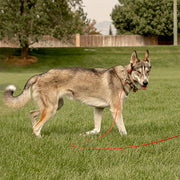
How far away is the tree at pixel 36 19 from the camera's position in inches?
1213

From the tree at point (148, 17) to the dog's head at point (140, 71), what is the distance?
4935cm

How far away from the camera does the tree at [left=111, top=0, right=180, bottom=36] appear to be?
54125 mm

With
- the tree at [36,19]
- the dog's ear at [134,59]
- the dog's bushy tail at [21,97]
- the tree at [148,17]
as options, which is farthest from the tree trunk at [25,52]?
the dog's ear at [134,59]

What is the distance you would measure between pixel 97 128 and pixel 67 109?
3528 mm

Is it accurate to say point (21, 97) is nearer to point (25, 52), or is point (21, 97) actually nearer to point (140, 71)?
point (140, 71)

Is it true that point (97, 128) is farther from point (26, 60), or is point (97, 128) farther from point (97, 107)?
point (26, 60)

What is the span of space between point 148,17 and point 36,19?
94.1ft

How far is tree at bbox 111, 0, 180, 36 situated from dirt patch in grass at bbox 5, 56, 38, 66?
25.4 m

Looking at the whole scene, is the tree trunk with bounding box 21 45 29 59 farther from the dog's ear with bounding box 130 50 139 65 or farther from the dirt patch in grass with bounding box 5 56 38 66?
the dog's ear with bounding box 130 50 139 65

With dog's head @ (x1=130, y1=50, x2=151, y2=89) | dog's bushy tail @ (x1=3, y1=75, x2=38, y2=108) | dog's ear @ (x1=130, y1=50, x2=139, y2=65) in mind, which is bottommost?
dog's bushy tail @ (x1=3, y1=75, x2=38, y2=108)

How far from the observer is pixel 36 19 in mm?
31000

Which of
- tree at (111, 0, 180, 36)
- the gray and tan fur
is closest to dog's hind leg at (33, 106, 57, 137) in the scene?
the gray and tan fur

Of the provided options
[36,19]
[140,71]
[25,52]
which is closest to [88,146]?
[140,71]

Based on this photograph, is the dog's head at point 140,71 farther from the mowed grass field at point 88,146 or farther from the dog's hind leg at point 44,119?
the dog's hind leg at point 44,119
